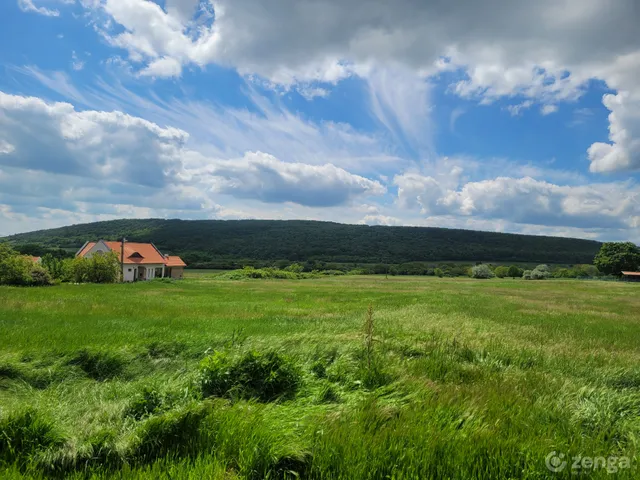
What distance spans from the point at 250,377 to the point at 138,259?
72730mm

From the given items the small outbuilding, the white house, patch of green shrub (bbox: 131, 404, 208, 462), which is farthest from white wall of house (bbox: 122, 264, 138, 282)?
the small outbuilding

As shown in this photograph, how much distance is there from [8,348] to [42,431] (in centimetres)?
616

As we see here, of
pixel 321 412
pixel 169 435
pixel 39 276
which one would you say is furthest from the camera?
pixel 39 276

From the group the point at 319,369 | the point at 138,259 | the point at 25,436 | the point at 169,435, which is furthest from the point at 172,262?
the point at 169,435

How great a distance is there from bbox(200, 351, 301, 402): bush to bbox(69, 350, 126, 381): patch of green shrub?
3.48 metres

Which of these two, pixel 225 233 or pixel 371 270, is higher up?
pixel 225 233

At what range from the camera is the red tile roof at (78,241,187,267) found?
2731 inches

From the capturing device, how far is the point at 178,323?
15.5 meters

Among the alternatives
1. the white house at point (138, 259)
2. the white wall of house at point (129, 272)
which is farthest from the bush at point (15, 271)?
the white wall of house at point (129, 272)

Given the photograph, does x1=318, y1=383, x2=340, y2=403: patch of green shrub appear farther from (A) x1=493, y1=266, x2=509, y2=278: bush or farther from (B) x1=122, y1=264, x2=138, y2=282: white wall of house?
(A) x1=493, y1=266, x2=509, y2=278: bush

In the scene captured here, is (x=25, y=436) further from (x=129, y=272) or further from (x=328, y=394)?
(x=129, y=272)

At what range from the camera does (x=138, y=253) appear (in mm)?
72688

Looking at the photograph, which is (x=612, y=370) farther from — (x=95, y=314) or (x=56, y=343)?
(x=95, y=314)

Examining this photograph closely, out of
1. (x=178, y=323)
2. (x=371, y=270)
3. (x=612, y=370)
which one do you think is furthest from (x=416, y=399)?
A: (x=371, y=270)
